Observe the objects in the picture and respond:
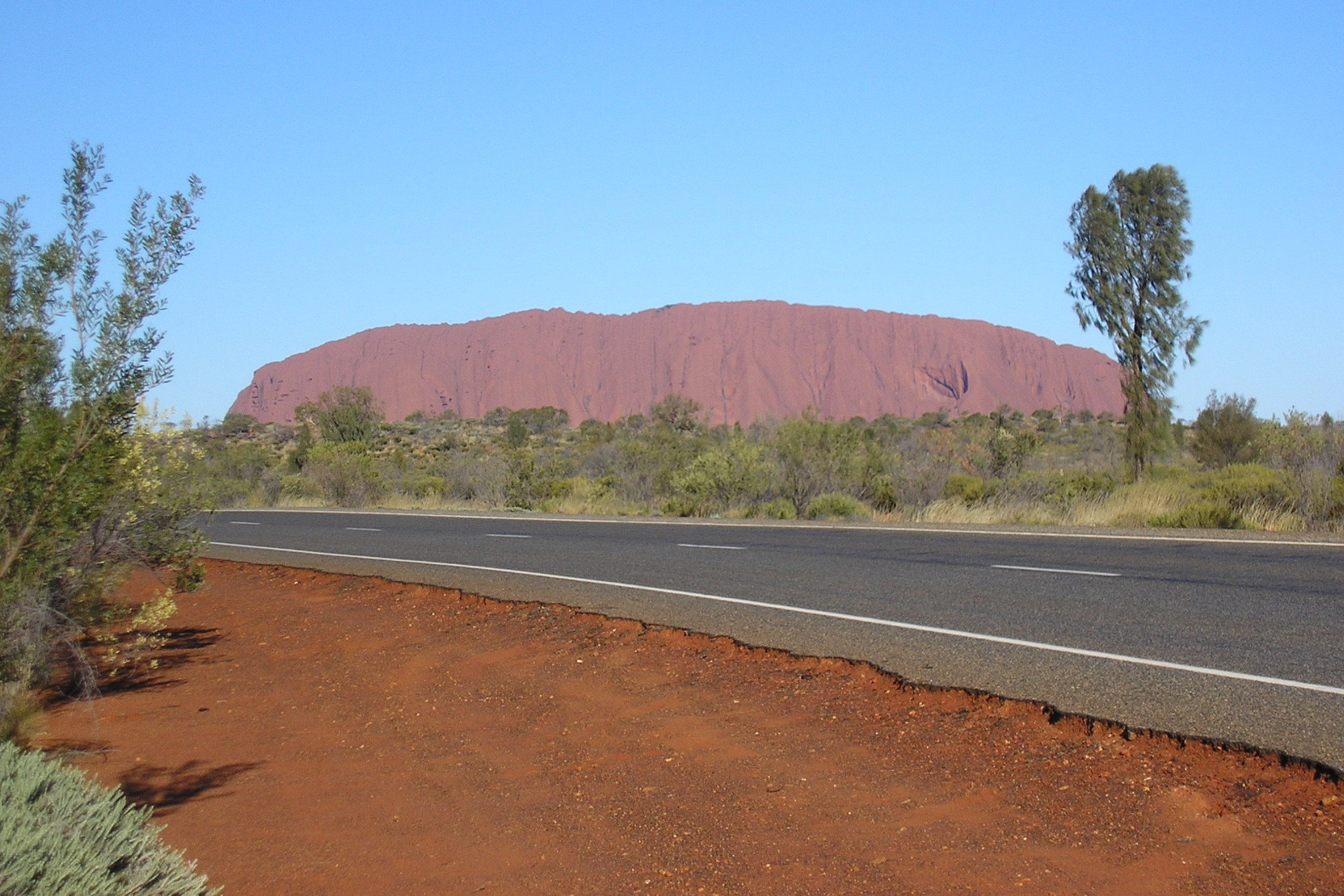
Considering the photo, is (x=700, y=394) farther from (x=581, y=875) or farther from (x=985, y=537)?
(x=581, y=875)

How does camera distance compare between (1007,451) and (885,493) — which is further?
(1007,451)

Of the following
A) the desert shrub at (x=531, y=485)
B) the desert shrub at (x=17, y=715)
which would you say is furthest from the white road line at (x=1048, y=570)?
the desert shrub at (x=531, y=485)

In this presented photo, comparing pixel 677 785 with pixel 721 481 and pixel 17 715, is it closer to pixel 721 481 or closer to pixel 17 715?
pixel 17 715

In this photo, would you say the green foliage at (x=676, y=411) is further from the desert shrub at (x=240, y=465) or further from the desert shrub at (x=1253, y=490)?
the desert shrub at (x=1253, y=490)

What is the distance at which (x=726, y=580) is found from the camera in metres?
12.3

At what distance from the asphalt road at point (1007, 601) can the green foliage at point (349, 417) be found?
3505 cm

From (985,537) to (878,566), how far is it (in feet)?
13.8

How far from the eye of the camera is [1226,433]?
32.5 metres

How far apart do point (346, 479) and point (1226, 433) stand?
28.2 meters

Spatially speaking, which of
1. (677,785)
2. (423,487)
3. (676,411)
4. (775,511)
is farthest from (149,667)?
(676,411)

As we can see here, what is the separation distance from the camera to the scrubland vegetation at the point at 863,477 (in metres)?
19.0

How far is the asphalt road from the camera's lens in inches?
250

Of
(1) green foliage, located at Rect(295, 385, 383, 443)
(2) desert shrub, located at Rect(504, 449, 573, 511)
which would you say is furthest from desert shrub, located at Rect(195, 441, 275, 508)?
(2) desert shrub, located at Rect(504, 449, 573, 511)

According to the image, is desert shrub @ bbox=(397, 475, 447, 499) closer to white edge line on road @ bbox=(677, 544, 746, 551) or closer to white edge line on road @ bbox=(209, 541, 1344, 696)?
white edge line on road @ bbox=(677, 544, 746, 551)
